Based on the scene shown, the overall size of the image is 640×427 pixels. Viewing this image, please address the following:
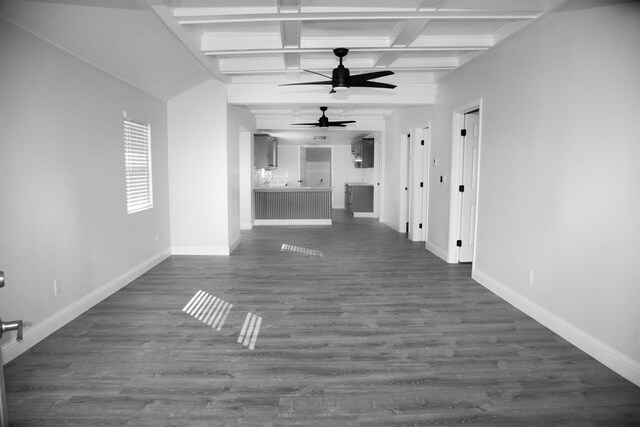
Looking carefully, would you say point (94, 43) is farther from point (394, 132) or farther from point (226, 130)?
point (394, 132)

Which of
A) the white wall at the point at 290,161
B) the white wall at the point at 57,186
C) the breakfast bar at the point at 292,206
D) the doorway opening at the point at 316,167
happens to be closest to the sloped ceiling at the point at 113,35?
the white wall at the point at 57,186

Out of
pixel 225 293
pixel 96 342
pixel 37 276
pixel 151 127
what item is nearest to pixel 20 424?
pixel 96 342

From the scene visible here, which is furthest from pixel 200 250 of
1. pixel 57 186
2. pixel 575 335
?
pixel 575 335

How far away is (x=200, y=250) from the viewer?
662 centimetres

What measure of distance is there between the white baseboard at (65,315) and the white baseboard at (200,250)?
1078mm

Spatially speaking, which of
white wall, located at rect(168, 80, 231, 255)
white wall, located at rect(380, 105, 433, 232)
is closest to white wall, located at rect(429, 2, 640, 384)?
white wall, located at rect(380, 105, 433, 232)

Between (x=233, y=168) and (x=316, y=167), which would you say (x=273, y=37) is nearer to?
(x=233, y=168)

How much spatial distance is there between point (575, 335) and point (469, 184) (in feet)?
9.62

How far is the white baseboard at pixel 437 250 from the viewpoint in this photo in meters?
6.21

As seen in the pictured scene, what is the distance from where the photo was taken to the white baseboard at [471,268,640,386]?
8.95 ft

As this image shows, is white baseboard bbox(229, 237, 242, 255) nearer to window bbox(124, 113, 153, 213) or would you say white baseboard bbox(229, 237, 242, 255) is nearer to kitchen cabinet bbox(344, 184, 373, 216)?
window bbox(124, 113, 153, 213)

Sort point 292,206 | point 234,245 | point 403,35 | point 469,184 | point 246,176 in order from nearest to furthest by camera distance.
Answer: point 403,35 < point 469,184 < point 234,245 < point 246,176 < point 292,206

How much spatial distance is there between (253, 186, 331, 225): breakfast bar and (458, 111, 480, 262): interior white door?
4650mm

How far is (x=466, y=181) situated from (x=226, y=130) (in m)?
3.62
